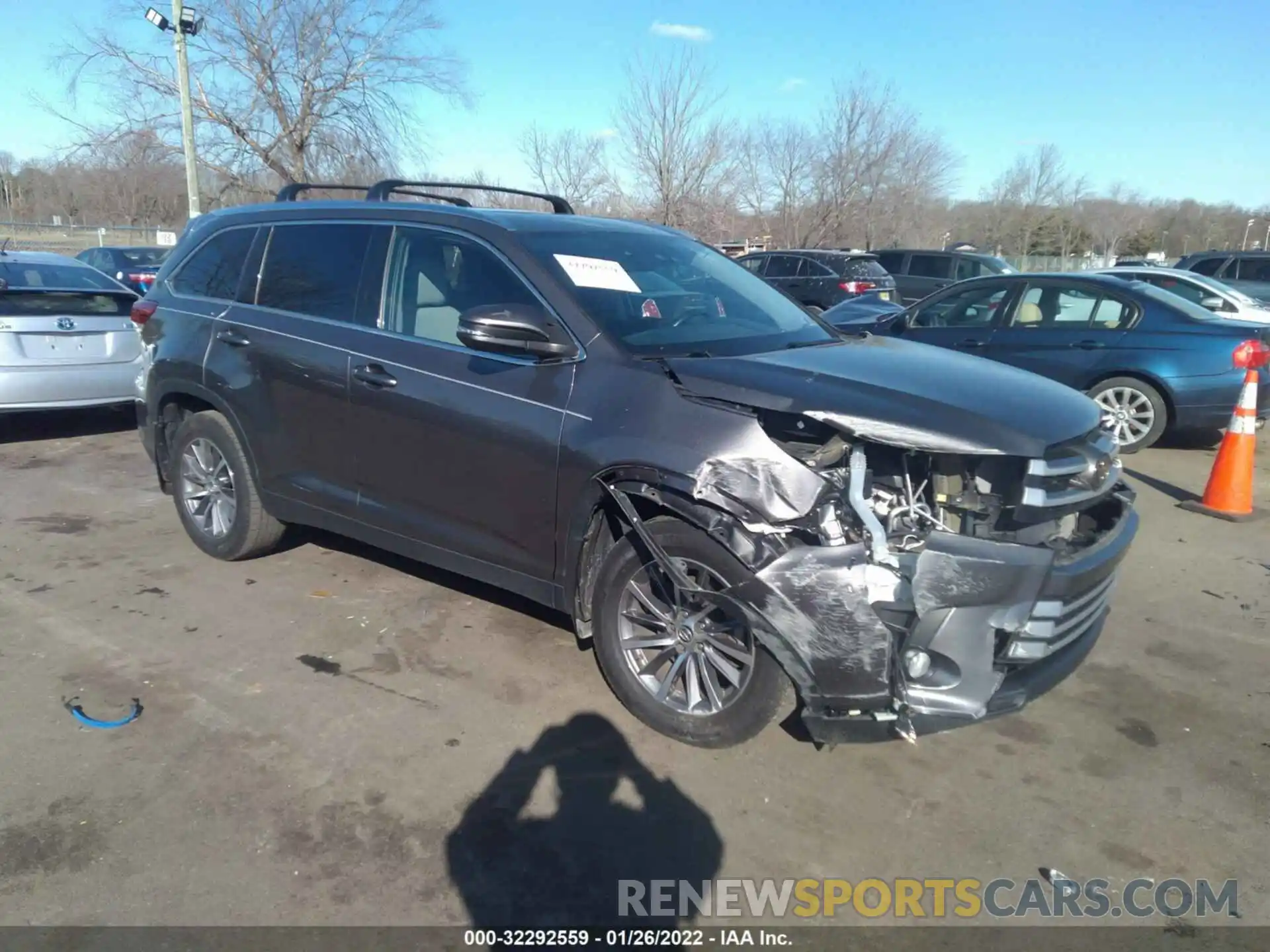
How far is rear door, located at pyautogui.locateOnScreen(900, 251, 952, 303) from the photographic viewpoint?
18922 mm

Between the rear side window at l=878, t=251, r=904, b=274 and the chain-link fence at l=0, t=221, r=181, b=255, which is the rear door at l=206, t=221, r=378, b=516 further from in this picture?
the chain-link fence at l=0, t=221, r=181, b=255

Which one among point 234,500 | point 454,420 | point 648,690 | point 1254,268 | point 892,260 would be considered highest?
point 1254,268

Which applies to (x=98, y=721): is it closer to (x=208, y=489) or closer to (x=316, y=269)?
(x=208, y=489)

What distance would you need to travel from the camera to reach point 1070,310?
8500mm

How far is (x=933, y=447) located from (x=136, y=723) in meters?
3.09

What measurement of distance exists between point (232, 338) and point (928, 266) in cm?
1708

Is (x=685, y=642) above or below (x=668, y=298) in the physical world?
below

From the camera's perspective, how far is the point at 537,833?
9.68 ft

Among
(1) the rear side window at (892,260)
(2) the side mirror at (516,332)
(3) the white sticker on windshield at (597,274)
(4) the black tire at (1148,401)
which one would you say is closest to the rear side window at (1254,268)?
(1) the rear side window at (892,260)

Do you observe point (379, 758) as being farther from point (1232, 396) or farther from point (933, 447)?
point (1232, 396)

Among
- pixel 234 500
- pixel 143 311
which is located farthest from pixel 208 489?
pixel 143 311

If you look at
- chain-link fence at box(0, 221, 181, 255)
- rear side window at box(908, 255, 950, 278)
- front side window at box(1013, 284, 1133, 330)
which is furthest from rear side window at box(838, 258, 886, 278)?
chain-link fence at box(0, 221, 181, 255)

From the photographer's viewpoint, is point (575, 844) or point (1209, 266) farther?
point (1209, 266)

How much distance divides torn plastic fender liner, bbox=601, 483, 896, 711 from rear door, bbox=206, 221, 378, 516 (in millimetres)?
2235
